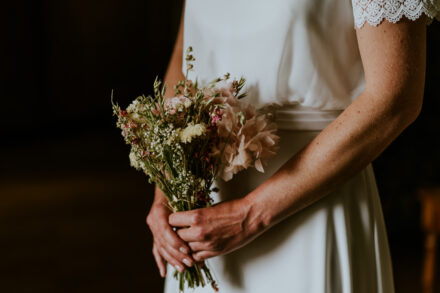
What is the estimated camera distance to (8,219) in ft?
17.3

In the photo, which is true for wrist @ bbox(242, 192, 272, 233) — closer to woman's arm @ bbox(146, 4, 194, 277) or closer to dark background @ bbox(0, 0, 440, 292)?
woman's arm @ bbox(146, 4, 194, 277)

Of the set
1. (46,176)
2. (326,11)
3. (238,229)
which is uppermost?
(46,176)

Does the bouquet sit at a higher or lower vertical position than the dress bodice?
lower

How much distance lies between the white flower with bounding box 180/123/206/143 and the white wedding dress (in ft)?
0.79

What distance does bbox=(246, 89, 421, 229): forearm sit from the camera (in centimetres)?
103

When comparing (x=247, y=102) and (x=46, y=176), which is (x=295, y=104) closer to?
(x=247, y=102)

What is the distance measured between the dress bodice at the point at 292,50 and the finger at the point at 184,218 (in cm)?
30

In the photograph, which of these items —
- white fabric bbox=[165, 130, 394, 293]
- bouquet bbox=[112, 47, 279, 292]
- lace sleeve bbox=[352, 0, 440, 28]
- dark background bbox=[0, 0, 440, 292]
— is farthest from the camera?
dark background bbox=[0, 0, 440, 292]

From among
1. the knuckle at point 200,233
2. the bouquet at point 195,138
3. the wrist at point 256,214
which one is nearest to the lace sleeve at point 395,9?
the bouquet at point 195,138

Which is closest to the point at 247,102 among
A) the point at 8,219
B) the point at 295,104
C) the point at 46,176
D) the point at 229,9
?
the point at 295,104

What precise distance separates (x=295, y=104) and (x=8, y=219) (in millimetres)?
4677

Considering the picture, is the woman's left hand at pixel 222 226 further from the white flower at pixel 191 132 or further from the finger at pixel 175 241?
the white flower at pixel 191 132

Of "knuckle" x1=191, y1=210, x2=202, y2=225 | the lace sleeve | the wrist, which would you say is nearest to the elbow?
the lace sleeve

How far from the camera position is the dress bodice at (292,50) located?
3.74ft
